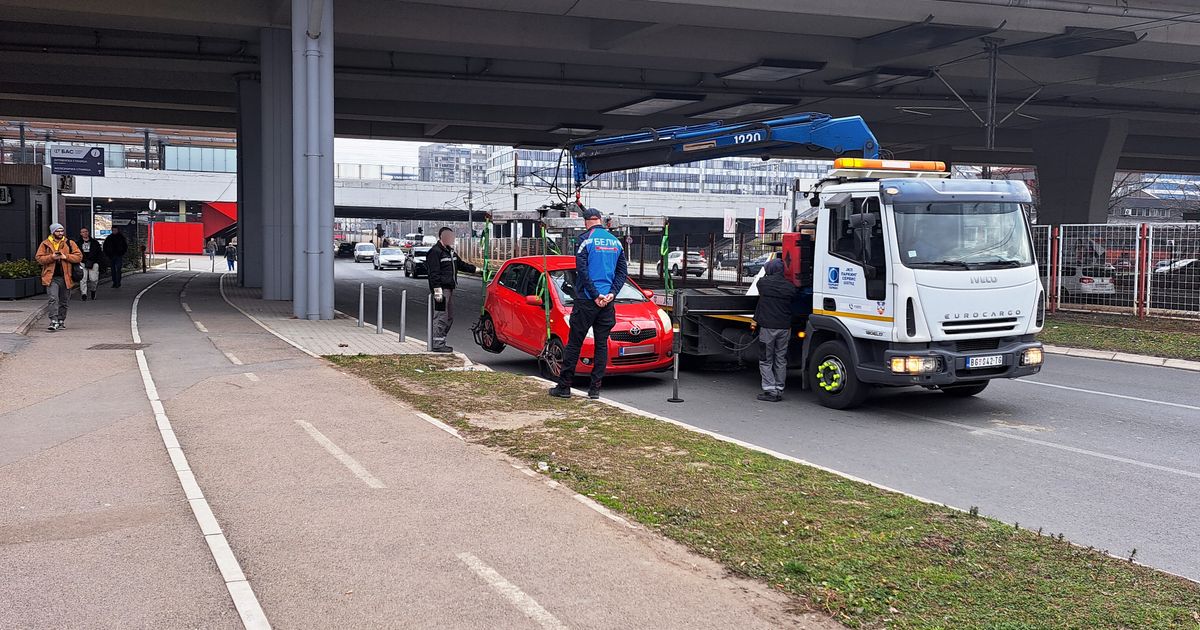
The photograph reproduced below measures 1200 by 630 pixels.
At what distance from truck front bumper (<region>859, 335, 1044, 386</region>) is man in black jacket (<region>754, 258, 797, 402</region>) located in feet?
4.33

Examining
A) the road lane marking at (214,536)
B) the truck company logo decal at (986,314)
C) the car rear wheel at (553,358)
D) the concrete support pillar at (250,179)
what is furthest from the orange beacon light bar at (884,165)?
the concrete support pillar at (250,179)

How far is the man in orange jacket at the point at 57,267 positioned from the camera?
16.7 metres

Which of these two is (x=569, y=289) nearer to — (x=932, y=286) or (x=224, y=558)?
(x=932, y=286)

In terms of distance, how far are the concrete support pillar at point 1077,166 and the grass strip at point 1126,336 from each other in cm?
1771

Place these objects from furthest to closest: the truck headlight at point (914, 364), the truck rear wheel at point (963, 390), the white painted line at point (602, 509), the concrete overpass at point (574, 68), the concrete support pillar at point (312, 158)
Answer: the concrete overpass at point (574, 68)
the concrete support pillar at point (312, 158)
the truck rear wheel at point (963, 390)
the truck headlight at point (914, 364)
the white painted line at point (602, 509)

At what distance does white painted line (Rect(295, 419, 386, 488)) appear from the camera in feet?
24.4

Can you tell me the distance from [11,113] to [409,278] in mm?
18072

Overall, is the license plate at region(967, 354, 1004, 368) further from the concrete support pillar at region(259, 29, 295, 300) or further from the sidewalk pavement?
the concrete support pillar at region(259, 29, 295, 300)

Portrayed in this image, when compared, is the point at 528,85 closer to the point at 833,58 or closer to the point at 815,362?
the point at 833,58

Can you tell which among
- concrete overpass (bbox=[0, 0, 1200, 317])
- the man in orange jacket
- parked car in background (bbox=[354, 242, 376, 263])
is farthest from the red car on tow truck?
parked car in background (bbox=[354, 242, 376, 263])

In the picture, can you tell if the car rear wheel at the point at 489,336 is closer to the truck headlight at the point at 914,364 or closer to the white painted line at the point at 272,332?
the white painted line at the point at 272,332

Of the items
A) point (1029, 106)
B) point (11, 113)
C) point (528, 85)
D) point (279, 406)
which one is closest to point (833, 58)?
point (528, 85)

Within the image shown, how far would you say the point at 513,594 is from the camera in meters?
5.09

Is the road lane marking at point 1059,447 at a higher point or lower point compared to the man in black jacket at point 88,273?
lower
